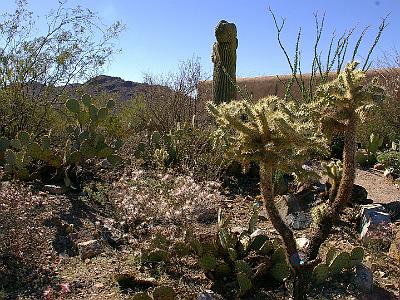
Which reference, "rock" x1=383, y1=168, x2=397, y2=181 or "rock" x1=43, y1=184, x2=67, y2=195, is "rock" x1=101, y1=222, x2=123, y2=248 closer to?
"rock" x1=43, y1=184, x2=67, y2=195

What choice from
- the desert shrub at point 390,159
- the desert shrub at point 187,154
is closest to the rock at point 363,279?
the desert shrub at point 187,154

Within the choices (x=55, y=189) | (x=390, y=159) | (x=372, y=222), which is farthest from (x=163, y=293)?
(x=390, y=159)

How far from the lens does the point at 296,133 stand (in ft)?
12.0

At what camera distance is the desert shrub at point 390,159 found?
907cm

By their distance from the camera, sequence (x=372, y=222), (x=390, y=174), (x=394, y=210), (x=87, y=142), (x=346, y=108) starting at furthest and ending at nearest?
(x=390, y=174), (x=87, y=142), (x=394, y=210), (x=372, y=222), (x=346, y=108)

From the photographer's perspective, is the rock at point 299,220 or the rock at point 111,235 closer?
the rock at point 111,235

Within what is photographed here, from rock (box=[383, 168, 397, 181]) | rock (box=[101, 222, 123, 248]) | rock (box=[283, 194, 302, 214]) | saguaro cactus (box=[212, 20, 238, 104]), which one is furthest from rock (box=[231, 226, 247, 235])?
saguaro cactus (box=[212, 20, 238, 104])

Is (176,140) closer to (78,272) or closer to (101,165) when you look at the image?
(101,165)

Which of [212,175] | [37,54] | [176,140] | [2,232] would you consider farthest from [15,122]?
[2,232]

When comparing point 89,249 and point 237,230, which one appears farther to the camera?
point 237,230

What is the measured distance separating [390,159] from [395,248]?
4595 millimetres

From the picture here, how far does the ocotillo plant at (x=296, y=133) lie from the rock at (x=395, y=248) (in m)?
1.03

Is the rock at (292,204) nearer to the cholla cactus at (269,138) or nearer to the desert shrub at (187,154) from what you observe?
the desert shrub at (187,154)

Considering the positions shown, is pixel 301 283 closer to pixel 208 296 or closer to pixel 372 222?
pixel 208 296
